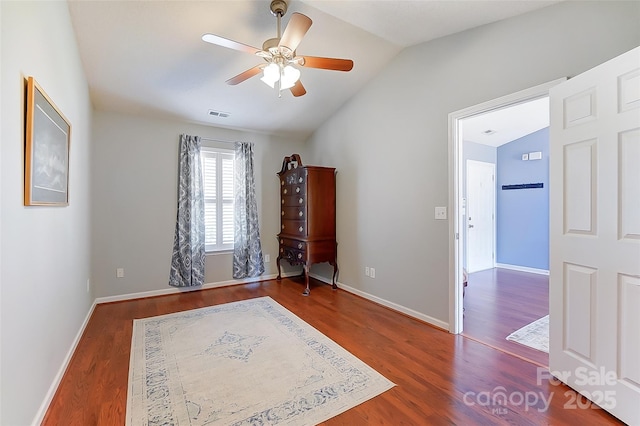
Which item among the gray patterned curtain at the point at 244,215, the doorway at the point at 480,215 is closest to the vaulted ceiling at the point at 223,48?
the gray patterned curtain at the point at 244,215

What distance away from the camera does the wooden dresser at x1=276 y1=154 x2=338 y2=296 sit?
4016 millimetres

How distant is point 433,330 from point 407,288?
52cm

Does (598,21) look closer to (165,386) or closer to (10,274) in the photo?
(10,274)

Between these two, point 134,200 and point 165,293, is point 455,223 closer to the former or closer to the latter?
point 165,293

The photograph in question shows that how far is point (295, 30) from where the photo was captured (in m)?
1.85

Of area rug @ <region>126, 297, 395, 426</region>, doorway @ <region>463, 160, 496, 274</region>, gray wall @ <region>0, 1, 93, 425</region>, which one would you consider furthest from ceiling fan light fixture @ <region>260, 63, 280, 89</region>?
doorway @ <region>463, 160, 496, 274</region>

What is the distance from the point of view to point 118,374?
204cm

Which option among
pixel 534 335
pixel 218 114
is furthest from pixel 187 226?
pixel 534 335

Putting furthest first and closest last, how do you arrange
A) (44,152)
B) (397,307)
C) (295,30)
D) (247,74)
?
(397,307), (247,74), (295,30), (44,152)

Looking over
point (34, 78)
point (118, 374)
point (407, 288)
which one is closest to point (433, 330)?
point (407, 288)

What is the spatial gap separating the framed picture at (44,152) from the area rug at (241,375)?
1317 mm

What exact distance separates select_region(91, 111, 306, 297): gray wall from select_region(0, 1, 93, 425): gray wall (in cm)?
123

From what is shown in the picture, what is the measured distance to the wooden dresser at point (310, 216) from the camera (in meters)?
4.02

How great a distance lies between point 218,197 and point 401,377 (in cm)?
345
